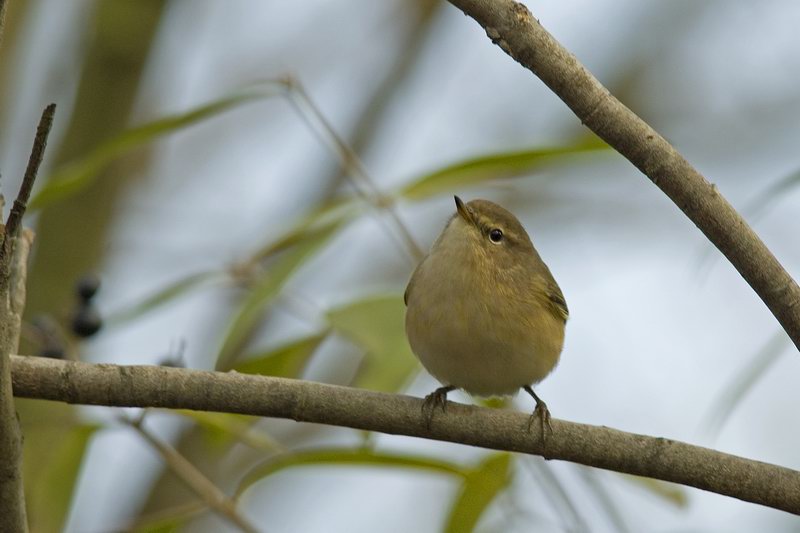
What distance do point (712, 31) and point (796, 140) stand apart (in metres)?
1.53

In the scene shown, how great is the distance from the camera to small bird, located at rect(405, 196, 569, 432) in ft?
12.0

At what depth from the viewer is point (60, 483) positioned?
11.9ft

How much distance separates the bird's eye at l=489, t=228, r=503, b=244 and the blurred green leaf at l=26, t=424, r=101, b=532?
1.66 metres

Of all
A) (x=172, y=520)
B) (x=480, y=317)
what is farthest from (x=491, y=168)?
(x=172, y=520)

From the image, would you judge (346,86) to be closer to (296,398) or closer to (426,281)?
(426,281)

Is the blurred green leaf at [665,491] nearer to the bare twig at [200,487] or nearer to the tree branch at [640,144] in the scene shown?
the bare twig at [200,487]

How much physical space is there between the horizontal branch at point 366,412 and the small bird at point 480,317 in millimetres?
789

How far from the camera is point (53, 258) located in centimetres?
608

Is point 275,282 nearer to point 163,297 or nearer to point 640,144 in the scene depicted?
point 163,297

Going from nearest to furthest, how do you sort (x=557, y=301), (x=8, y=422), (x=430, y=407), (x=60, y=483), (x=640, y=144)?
(x=8, y=422)
(x=640, y=144)
(x=430, y=407)
(x=60, y=483)
(x=557, y=301)

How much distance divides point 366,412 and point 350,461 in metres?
0.85

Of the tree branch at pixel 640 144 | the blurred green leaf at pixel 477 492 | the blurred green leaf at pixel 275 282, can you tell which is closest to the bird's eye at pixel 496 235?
the blurred green leaf at pixel 275 282

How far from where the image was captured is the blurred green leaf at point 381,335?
11.7 ft

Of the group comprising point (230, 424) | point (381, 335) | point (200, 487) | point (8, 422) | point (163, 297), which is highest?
point (163, 297)
